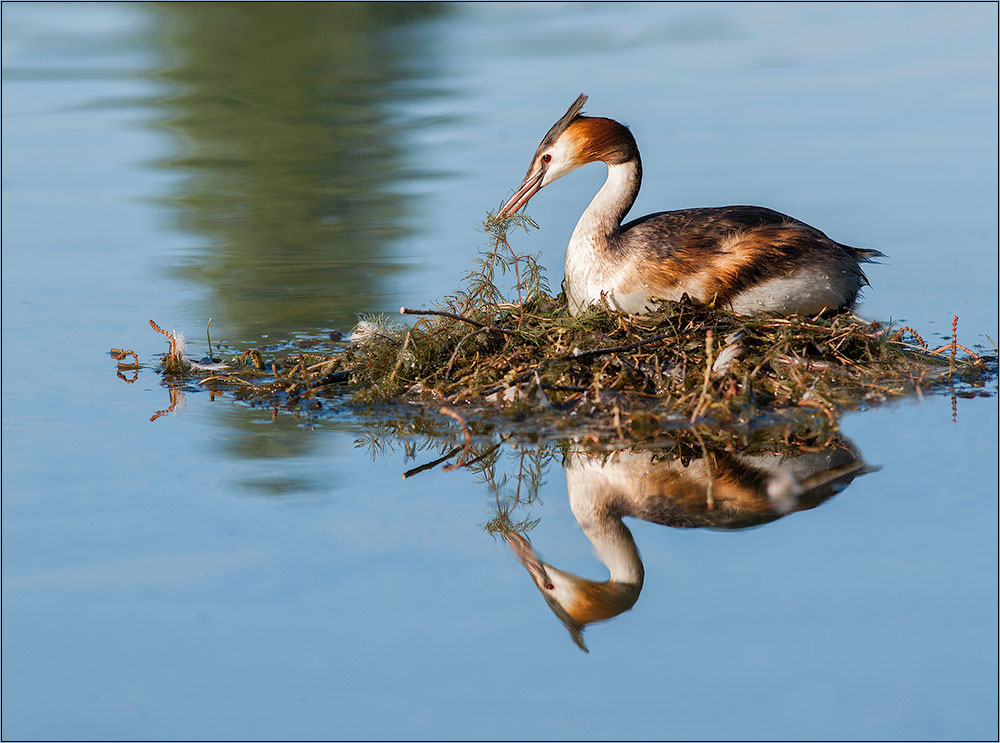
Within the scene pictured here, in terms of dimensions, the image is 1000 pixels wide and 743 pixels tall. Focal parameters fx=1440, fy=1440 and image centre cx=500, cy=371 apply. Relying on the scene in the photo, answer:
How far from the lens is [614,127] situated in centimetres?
668

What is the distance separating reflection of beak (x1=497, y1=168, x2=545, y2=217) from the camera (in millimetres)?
6898

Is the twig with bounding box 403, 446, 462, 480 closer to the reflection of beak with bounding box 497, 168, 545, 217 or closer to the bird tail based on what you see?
the reflection of beak with bounding box 497, 168, 545, 217

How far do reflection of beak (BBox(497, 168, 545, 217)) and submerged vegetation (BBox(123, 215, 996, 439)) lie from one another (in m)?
0.54

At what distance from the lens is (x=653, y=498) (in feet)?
15.9

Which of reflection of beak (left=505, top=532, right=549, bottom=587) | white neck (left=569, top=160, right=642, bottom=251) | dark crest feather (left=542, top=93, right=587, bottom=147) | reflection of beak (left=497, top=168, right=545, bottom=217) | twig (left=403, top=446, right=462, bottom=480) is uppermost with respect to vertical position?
dark crest feather (left=542, top=93, right=587, bottom=147)

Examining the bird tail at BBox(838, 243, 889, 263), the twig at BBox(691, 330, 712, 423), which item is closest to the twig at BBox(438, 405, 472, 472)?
the twig at BBox(691, 330, 712, 423)

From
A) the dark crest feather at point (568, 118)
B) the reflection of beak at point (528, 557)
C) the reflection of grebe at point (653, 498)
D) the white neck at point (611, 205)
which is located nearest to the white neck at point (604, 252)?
the white neck at point (611, 205)

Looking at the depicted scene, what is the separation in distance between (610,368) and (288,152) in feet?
21.8

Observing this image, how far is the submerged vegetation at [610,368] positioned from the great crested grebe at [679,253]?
0.13 metres

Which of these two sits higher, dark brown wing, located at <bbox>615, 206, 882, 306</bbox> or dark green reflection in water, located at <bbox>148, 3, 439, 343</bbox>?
dark green reflection in water, located at <bbox>148, 3, 439, 343</bbox>

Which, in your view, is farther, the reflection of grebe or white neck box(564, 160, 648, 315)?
white neck box(564, 160, 648, 315)

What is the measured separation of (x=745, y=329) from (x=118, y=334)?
129 inches

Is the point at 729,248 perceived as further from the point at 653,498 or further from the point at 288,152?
the point at 288,152

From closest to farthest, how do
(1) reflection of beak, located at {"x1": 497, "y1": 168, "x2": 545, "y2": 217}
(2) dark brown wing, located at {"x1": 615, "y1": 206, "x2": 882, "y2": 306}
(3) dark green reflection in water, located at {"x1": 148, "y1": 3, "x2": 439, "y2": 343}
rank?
(2) dark brown wing, located at {"x1": 615, "y1": 206, "x2": 882, "y2": 306} → (1) reflection of beak, located at {"x1": 497, "y1": 168, "x2": 545, "y2": 217} → (3) dark green reflection in water, located at {"x1": 148, "y1": 3, "x2": 439, "y2": 343}
